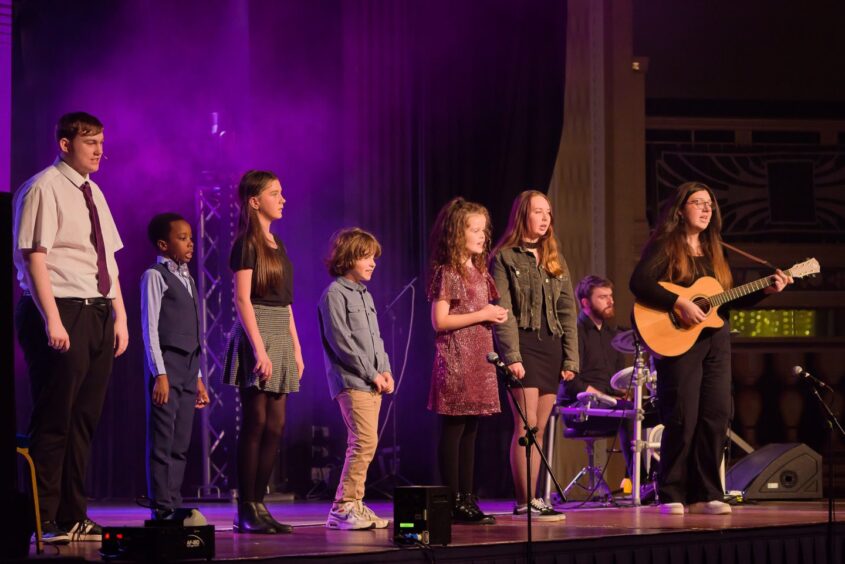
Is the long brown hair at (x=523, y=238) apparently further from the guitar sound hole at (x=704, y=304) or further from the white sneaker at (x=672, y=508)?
the white sneaker at (x=672, y=508)

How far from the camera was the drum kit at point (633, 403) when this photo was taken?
270 inches

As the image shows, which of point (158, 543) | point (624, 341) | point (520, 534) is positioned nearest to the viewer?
point (158, 543)

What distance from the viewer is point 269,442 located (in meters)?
4.82

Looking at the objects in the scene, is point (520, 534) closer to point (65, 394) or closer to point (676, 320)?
point (676, 320)

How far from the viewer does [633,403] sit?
7.04 m

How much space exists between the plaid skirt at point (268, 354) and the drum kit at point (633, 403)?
2.60 metres

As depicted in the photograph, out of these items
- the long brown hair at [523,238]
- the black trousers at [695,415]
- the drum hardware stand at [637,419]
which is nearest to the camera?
the black trousers at [695,415]

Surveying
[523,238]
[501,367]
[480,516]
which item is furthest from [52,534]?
[523,238]

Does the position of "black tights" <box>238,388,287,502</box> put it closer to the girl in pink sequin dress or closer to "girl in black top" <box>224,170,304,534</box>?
"girl in black top" <box>224,170,304,534</box>

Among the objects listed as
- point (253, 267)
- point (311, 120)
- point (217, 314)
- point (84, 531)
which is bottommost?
point (84, 531)

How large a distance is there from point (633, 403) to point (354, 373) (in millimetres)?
2604

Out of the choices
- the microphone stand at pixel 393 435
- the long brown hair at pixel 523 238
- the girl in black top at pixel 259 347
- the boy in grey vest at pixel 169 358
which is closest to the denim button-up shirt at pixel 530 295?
the long brown hair at pixel 523 238

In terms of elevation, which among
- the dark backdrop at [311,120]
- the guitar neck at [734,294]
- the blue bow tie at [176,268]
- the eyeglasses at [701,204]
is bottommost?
the guitar neck at [734,294]

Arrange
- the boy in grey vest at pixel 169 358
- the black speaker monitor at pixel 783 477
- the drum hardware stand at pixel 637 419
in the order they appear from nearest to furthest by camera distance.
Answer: the boy in grey vest at pixel 169 358
the drum hardware stand at pixel 637 419
the black speaker monitor at pixel 783 477
